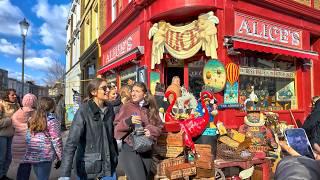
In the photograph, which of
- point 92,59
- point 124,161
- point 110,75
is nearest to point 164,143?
point 124,161

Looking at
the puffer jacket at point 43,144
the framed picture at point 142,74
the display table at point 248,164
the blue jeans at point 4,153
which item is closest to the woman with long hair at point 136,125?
the puffer jacket at point 43,144

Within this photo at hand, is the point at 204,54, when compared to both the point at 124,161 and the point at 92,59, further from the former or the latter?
the point at 92,59

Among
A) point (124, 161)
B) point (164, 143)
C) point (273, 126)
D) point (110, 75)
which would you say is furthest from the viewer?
point (110, 75)

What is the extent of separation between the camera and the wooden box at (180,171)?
16.6ft

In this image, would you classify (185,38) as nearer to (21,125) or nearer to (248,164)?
(248,164)

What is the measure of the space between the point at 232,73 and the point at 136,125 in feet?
18.2

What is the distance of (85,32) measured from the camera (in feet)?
77.4

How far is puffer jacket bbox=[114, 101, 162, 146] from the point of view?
4.50 m

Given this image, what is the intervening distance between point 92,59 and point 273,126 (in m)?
13.9

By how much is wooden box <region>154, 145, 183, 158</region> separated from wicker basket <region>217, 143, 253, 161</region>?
1249mm

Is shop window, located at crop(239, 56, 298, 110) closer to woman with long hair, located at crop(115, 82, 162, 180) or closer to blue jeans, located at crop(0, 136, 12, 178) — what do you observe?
woman with long hair, located at crop(115, 82, 162, 180)

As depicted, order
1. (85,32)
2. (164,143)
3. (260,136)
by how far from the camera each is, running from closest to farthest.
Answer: (164,143)
(260,136)
(85,32)

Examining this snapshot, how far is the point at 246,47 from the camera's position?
944cm

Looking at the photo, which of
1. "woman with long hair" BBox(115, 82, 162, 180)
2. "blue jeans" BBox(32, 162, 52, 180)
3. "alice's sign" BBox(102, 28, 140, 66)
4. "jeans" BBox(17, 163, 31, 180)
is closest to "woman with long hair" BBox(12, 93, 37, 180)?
"jeans" BBox(17, 163, 31, 180)
